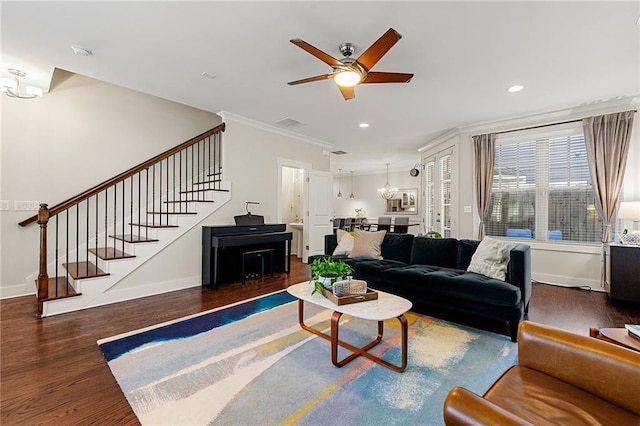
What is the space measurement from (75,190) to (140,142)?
1.21 m

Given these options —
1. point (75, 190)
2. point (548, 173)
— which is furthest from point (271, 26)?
point (548, 173)

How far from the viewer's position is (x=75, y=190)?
4164 millimetres

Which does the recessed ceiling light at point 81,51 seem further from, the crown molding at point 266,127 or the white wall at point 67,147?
the crown molding at point 266,127

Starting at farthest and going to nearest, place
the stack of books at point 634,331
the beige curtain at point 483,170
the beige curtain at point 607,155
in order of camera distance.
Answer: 1. the beige curtain at point 483,170
2. the beige curtain at point 607,155
3. the stack of books at point 634,331

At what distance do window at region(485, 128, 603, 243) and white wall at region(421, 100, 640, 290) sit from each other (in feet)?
0.63

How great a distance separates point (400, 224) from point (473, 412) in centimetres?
828

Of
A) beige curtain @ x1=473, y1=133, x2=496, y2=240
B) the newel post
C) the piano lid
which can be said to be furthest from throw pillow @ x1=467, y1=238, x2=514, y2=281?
the newel post

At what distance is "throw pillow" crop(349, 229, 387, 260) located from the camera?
4082mm

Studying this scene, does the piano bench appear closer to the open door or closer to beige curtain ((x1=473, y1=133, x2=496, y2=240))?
the open door

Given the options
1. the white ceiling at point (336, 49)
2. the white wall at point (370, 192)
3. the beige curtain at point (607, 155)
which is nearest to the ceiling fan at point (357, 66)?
the white ceiling at point (336, 49)

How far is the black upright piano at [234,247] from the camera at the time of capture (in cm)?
429

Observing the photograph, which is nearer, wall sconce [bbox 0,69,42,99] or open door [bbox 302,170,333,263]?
wall sconce [bbox 0,69,42,99]

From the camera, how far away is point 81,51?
2.80 metres

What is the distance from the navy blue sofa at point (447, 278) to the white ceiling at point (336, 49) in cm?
199
